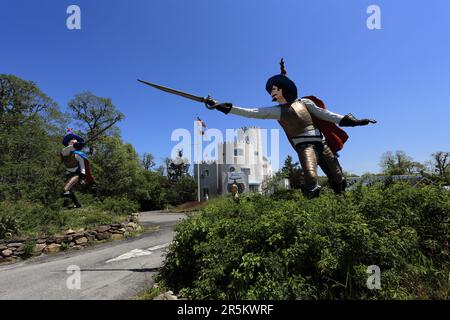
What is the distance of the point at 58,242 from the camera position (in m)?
8.87

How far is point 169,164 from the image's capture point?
170ft

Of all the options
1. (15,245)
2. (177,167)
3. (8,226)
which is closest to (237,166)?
(177,167)

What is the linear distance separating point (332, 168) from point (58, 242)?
25.5 ft

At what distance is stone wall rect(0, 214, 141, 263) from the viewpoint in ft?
26.1

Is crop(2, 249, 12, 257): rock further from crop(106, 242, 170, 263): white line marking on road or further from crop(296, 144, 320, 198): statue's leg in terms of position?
crop(296, 144, 320, 198): statue's leg

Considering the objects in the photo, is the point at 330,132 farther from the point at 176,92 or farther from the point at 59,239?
the point at 59,239

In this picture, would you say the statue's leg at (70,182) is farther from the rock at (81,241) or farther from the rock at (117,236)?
the rock at (117,236)

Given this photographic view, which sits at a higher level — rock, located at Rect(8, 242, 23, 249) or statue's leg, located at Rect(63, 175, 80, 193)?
statue's leg, located at Rect(63, 175, 80, 193)

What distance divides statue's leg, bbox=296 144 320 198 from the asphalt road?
2970 millimetres

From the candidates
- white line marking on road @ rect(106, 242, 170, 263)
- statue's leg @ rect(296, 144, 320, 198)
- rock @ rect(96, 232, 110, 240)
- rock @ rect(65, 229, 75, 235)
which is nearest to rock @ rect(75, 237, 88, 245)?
rock @ rect(65, 229, 75, 235)

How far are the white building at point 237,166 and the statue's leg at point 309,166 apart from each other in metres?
33.8

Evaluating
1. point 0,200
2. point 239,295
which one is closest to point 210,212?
point 239,295

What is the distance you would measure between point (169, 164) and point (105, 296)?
48021mm

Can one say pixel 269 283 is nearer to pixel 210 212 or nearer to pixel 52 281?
pixel 210 212
